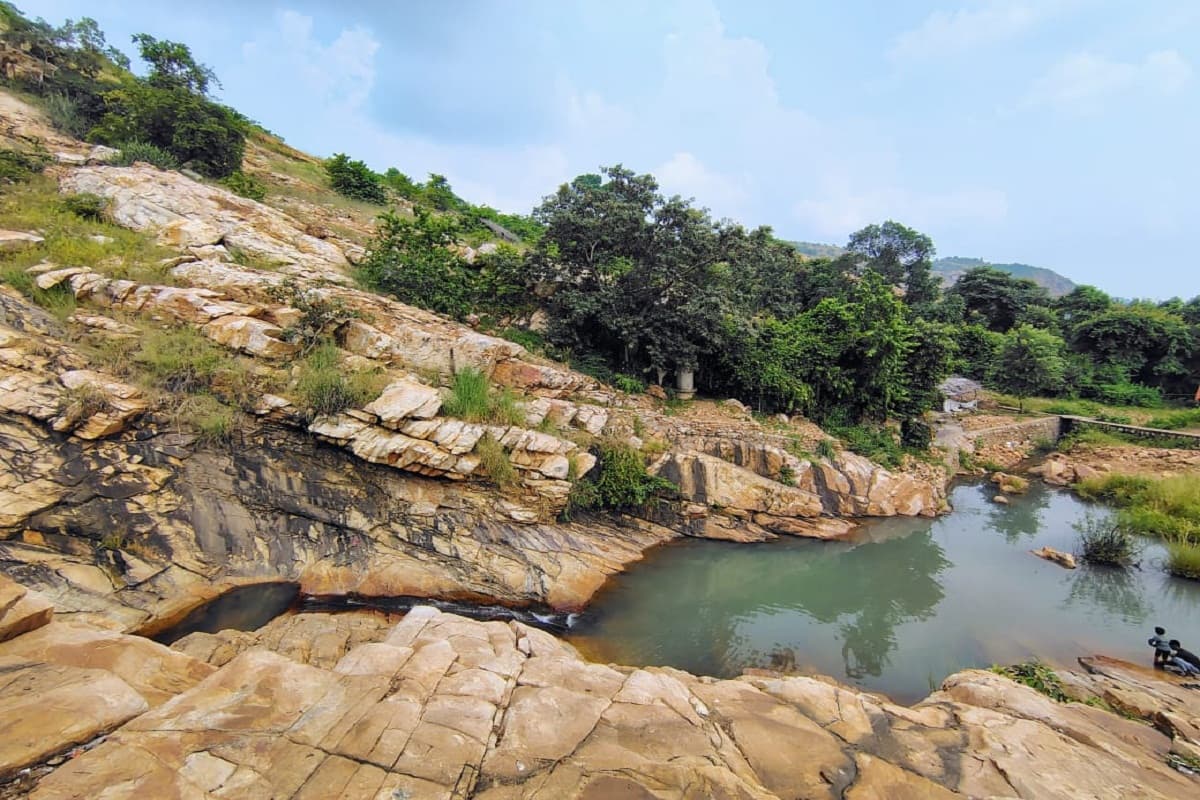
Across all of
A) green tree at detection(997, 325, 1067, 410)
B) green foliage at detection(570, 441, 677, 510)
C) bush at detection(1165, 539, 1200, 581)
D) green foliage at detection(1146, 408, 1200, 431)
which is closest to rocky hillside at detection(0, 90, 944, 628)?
green foliage at detection(570, 441, 677, 510)

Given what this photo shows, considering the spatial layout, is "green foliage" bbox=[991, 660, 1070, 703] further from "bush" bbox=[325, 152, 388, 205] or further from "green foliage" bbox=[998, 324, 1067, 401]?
"bush" bbox=[325, 152, 388, 205]

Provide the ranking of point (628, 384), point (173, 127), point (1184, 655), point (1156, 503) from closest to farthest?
point (1184, 655)
point (1156, 503)
point (628, 384)
point (173, 127)

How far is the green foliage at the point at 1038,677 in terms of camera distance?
5691mm

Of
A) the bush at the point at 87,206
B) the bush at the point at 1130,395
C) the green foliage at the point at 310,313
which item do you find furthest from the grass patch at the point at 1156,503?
the bush at the point at 87,206

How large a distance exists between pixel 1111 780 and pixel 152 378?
1290 cm

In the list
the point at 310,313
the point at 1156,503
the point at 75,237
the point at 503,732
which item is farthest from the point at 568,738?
the point at 1156,503

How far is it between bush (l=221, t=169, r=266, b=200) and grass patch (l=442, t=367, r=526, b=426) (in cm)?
1067

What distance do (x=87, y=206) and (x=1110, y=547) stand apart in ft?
79.6

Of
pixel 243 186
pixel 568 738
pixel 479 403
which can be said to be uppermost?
pixel 243 186

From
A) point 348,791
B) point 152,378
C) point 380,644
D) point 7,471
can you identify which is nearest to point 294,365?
point 152,378

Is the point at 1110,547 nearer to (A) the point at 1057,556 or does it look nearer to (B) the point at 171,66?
(A) the point at 1057,556

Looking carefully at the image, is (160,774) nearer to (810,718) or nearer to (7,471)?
Result: (810,718)

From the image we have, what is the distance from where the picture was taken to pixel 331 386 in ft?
26.6

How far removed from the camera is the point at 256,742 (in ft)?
9.99
